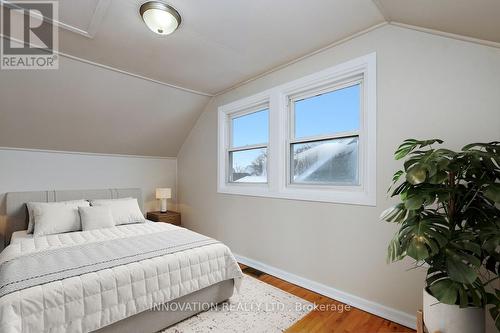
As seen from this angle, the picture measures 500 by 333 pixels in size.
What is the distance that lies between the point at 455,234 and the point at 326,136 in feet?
5.00

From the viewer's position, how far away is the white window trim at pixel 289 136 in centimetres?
218

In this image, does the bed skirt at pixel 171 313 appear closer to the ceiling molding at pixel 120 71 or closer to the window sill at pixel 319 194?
the window sill at pixel 319 194

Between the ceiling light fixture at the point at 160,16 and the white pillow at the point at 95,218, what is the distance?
2236mm

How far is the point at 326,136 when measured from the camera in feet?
8.55

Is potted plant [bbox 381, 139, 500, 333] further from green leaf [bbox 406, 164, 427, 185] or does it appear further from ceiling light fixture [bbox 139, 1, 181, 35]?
ceiling light fixture [bbox 139, 1, 181, 35]

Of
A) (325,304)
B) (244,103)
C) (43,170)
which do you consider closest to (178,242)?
(325,304)

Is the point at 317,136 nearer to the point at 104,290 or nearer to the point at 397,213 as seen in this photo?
the point at 397,213

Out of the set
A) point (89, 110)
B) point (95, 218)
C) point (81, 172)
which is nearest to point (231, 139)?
point (89, 110)

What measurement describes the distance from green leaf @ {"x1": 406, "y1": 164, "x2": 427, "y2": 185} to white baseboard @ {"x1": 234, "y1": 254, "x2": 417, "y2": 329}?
4.41 ft

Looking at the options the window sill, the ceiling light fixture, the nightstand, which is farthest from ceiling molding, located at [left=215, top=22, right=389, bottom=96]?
the nightstand

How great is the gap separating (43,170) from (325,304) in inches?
154

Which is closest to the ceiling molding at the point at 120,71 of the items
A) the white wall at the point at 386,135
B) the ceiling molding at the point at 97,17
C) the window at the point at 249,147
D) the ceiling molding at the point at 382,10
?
the ceiling molding at the point at 97,17

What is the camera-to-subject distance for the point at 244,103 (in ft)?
11.1

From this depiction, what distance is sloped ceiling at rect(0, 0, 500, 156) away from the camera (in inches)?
73.4
